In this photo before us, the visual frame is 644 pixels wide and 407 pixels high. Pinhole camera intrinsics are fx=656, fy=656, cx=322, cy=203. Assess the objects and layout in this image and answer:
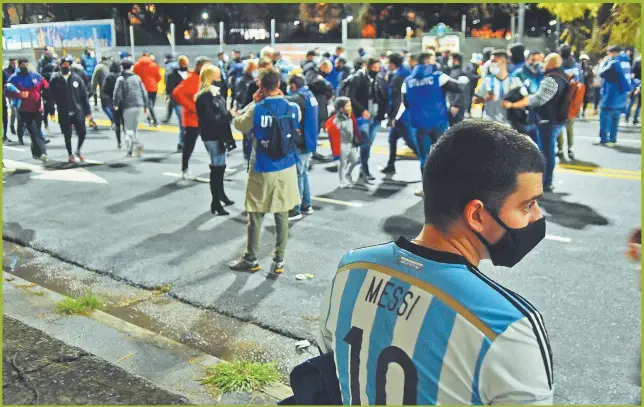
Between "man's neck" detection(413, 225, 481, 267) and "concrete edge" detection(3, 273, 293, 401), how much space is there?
8.65 feet

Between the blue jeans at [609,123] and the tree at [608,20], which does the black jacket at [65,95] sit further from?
the tree at [608,20]

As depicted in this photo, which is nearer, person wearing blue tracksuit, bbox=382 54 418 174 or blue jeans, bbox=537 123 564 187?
blue jeans, bbox=537 123 564 187

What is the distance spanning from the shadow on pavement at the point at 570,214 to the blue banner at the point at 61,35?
8.60 meters

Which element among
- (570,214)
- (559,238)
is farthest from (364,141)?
(559,238)

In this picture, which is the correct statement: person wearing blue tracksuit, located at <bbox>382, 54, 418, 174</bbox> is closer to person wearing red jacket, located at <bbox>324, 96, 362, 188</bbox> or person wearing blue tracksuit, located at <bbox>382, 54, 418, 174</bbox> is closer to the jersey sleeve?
person wearing red jacket, located at <bbox>324, 96, 362, 188</bbox>

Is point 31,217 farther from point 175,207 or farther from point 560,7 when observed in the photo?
point 560,7

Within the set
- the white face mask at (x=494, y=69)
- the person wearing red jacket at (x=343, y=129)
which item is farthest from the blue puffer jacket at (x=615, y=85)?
the person wearing red jacket at (x=343, y=129)

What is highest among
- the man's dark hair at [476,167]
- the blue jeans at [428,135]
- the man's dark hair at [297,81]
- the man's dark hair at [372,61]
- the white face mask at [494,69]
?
the man's dark hair at [372,61]

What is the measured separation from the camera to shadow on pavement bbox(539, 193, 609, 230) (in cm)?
768

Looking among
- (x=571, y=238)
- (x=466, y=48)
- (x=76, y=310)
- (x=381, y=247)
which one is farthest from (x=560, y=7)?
(x=381, y=247)

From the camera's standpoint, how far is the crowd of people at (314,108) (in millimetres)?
6117

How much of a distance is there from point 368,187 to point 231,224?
253 cm

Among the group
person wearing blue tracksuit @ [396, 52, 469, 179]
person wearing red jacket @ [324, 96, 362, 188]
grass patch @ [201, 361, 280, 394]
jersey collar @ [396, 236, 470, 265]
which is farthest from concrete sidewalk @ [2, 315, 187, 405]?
person wearing blue tracksuit @ [396, 52, 469, 179]

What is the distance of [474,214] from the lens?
5.25 ft
